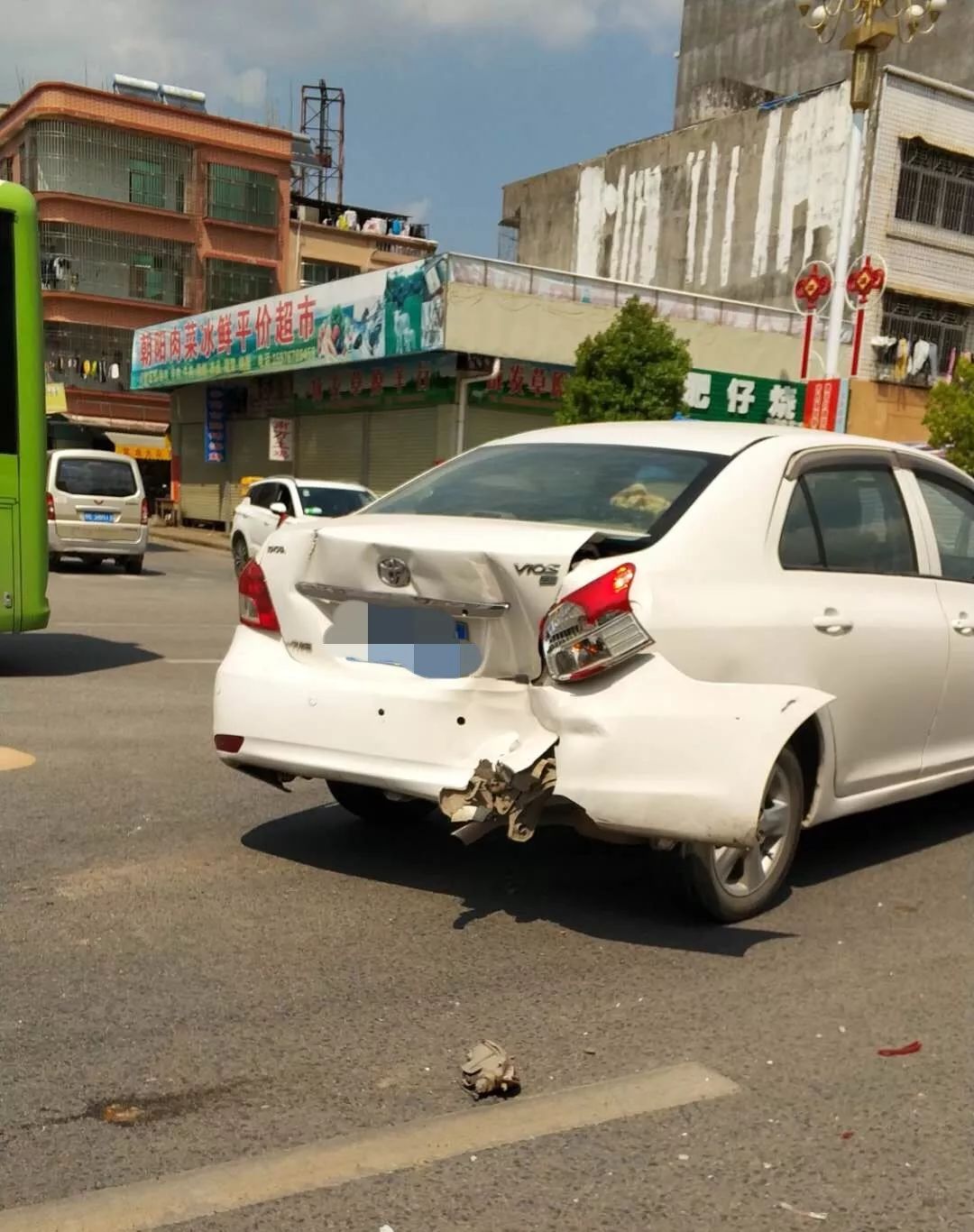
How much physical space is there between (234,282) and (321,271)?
569 cm

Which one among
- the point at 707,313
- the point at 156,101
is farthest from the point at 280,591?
the point at 156,101

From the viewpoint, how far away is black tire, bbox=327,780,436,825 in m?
5.18

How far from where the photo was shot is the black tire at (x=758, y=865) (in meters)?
4.14

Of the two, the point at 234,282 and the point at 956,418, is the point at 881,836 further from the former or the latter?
the point at 234,282

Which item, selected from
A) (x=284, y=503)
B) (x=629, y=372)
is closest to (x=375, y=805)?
(x=284, y=503)

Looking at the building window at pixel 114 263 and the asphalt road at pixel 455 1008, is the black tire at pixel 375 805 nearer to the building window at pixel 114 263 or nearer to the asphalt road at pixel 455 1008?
the asphalt road at pixel 455 1008

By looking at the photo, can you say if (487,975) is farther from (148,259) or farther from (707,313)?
(148,259)

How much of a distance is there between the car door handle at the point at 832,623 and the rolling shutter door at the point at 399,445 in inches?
787

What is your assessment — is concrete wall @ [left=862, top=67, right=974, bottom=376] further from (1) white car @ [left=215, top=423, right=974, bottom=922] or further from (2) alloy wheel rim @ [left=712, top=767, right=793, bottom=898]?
(2) alloy wheel rim @ [left=712, top=767, right=793, bottom=898]

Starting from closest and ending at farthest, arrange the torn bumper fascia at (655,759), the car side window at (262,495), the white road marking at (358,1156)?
1. the white road marking at (358,1156)
2. the torn bumper fascia at (655,759)
3. the car side window at (262,495)

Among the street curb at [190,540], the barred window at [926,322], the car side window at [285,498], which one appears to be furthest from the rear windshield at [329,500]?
the barred window at [926,322]

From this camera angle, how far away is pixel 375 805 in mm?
5242

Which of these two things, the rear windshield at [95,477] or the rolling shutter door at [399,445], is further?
the rolling shutter door at [399,445]

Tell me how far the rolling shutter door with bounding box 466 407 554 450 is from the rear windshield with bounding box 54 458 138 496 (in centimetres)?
700
